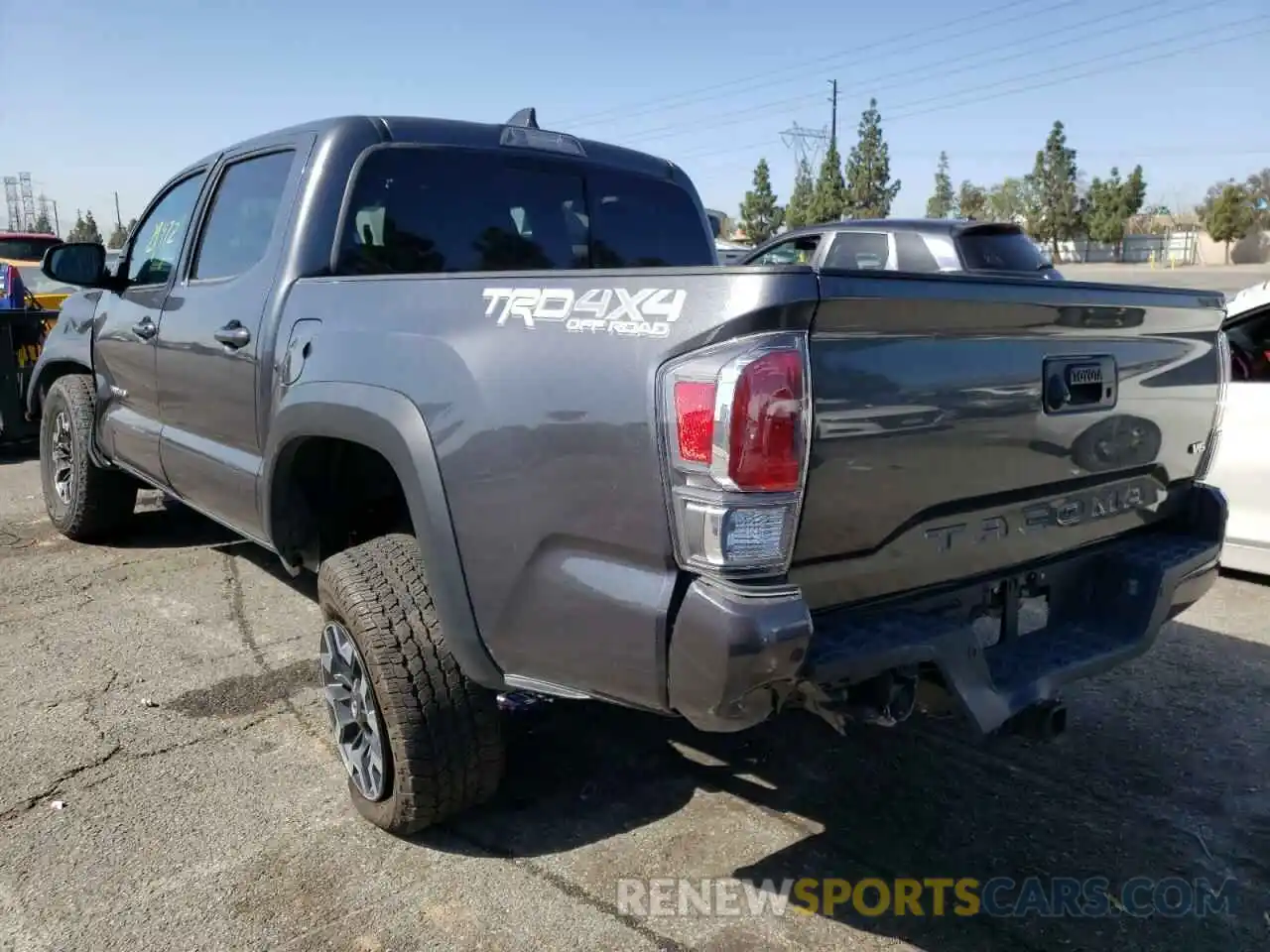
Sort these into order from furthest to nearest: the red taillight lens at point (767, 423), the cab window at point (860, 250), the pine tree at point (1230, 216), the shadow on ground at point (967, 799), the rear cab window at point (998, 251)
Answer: the pine tree at point (1230, 216) < the cab window at point (860, 250) < the rear cab window at point (998, 251) < the shadow on ground at point (967, 799) < the red taillight lens at point (767, 423)

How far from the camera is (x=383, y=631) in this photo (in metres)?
2.68

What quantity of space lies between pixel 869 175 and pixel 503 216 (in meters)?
51.2

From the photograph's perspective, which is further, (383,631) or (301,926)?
(383,631)

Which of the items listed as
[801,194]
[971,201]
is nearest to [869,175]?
[801,194]

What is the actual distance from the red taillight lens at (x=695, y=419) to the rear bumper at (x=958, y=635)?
0.86 ft

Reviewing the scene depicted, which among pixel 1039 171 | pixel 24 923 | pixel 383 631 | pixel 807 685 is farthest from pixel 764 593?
pixel 1039 171

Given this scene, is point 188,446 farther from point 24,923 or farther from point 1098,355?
point 1098,355

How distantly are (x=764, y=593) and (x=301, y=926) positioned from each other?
58.8 inches

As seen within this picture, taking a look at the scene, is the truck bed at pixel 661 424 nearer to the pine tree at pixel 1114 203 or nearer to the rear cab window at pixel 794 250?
the rear cab window at pixel 794 250

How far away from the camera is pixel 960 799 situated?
315cm

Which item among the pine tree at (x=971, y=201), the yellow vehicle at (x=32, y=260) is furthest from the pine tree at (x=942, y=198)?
the yellow vehicle at (x=32, y=260)

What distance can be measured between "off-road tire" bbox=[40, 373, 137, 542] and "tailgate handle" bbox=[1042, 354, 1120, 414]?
4656mm

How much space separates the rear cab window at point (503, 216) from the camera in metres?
3.41

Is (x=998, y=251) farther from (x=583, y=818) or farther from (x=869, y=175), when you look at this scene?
(x=869, y=175)
